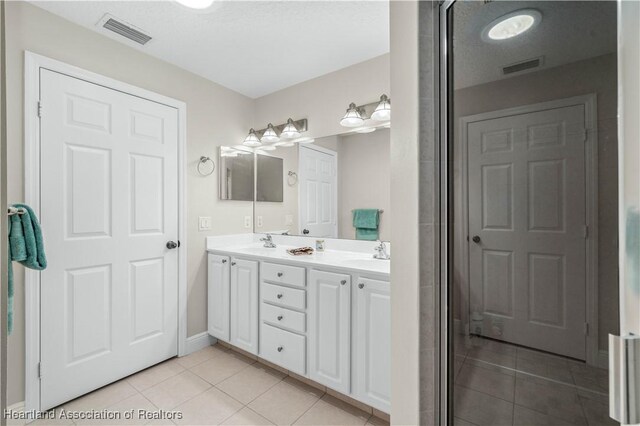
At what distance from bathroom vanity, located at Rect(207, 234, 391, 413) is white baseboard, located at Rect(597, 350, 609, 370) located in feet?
3.09

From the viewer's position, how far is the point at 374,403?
1.50 meters

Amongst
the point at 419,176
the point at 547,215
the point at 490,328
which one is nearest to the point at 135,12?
the point at 419,176

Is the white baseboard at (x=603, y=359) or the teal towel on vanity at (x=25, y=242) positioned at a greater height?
the teal towel on vanity at (x=25, y=242)

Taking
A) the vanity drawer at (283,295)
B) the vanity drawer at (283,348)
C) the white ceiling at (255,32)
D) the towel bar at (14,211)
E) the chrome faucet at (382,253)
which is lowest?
the vanity drawer at (283,348)

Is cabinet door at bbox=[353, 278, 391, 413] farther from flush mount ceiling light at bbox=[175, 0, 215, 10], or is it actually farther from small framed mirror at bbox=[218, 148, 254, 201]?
flush mount ceiling light at bbox=[175, 0, 215, 10]

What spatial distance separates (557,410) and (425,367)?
0.38 meters

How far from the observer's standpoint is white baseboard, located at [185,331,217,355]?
2340 mm

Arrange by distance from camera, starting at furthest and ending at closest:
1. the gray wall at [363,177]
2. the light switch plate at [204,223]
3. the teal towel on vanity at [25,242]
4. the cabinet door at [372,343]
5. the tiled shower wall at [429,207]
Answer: the light switch plate at [204,223] < the gray wall at [363,177] < the cabinet door at [372,343] < the teal towel on vanity at [25,242] < the tiled shower wall at [429,207]

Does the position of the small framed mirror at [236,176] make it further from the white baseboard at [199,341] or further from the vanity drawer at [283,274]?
the white baseboard at [199,341]

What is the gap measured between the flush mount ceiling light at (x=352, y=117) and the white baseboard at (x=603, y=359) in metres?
1.85

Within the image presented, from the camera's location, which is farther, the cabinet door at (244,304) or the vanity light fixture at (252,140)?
the vanity light fixture at (252,140)

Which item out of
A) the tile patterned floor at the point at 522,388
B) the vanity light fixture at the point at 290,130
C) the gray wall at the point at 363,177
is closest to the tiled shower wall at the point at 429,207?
the tile patterned floor at the point at 522,388

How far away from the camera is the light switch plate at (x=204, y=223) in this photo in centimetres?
244

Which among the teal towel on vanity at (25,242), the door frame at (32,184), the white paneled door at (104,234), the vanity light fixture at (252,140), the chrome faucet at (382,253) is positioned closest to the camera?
the teal towel on vanity at (25,242)
